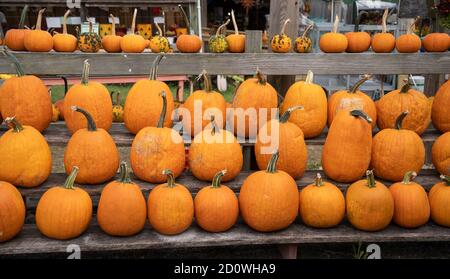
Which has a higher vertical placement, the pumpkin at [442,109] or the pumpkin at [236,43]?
the pumpkin at [236,43]

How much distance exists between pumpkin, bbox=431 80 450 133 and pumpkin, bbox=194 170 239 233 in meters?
1.46

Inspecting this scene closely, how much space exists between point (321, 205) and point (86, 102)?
55.7 inches

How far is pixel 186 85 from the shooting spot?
347 inches

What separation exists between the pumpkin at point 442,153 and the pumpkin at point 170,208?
1512mm

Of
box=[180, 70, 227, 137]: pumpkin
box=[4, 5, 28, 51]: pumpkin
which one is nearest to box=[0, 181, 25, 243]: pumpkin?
box=[180, 70, 227, 137]: pumpkin

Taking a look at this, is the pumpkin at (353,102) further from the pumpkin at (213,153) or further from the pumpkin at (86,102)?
the pumpkin at (86,102)

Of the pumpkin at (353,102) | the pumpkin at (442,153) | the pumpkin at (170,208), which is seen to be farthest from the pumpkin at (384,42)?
the pumpkin at (170,208)

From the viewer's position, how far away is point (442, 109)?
287 cm

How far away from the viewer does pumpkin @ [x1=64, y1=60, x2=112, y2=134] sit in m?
2.59

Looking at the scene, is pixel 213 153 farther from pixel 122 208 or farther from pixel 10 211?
pixel 10 211

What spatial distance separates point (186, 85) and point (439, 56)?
614cm

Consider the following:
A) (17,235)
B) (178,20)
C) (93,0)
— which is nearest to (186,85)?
(178,20)

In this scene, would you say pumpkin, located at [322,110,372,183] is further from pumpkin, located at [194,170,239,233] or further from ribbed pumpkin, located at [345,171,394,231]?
pumpkin, located at [194,170,239,233]

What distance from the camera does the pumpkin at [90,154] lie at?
2402mm
